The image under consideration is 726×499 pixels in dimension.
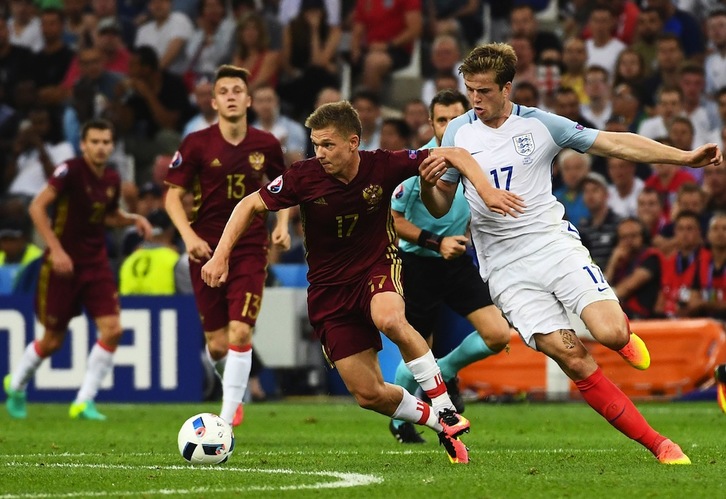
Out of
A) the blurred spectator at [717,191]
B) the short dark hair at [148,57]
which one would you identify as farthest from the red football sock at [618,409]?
the short dark hair at [148,57]

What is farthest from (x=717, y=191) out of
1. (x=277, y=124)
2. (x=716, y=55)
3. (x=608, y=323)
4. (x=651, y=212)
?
(x=608, y=323)

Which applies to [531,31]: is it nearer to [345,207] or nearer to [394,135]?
[394,135]

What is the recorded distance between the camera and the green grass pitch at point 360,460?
22.5ft

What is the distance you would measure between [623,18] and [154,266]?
7475 millimetres

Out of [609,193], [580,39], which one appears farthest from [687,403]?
[580,39]

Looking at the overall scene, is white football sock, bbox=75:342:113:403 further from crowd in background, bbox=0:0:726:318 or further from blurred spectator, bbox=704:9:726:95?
blurred spectator, bbox=704:9:726:95

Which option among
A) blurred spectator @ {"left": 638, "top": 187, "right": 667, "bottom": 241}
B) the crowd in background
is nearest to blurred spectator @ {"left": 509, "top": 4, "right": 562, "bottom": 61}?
the crowd in background

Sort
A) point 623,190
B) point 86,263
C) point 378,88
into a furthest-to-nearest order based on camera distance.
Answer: point 378,88, point 623,190, point 86,263

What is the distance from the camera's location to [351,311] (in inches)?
329

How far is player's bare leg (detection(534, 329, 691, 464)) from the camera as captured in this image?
7789 mm

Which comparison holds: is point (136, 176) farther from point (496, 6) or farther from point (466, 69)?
point (466, 69)

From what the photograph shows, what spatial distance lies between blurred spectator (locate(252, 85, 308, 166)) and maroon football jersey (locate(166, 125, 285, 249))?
21.6ft

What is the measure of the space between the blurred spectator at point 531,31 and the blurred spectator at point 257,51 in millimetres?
3396

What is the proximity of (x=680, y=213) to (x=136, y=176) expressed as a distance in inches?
339
